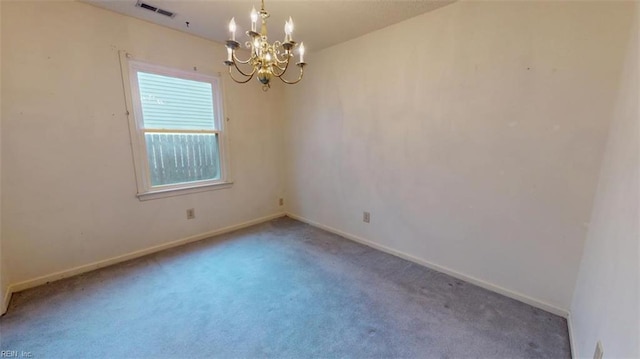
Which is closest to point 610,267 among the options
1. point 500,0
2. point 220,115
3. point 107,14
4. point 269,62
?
point 500,0

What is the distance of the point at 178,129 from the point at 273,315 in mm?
2344

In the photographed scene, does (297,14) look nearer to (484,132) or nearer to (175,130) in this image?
(175,130)

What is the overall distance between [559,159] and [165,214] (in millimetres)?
3701

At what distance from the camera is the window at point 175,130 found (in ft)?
8.81

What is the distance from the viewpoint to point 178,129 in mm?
2969

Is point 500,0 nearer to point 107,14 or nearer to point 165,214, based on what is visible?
point 107,14

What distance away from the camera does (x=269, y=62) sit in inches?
62.7

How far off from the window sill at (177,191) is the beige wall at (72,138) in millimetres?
79

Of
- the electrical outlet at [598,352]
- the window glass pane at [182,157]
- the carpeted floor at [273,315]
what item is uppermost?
the window glass pane at [182,157]

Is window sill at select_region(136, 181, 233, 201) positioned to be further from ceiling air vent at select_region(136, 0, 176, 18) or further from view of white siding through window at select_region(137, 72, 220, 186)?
ceiling air vent at select_region(136, 0, 176, 18)

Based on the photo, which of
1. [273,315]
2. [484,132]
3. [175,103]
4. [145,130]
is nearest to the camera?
[273,315]

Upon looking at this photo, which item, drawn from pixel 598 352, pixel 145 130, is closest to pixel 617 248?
pixel 598 352

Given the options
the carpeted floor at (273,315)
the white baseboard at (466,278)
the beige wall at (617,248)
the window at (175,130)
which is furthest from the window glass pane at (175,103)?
the beige wall at (617,248)

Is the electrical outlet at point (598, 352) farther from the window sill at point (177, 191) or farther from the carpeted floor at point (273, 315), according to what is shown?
the window sill at point (177, 191)
